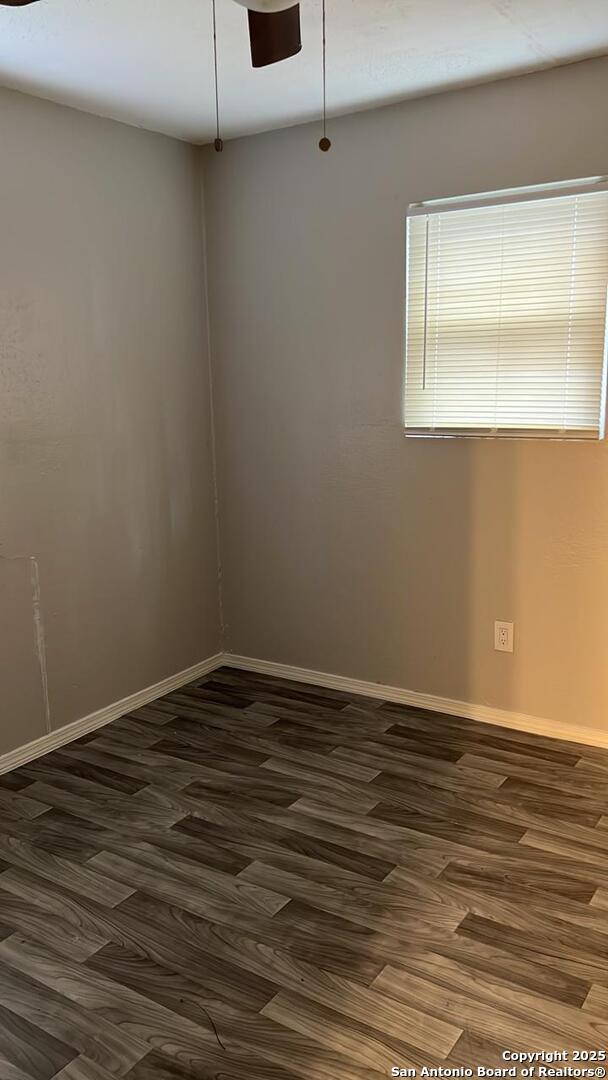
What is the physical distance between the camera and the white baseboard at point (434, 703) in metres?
3.15

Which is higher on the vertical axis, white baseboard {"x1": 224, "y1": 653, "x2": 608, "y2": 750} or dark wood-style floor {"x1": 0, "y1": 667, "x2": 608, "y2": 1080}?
white baseboard {"x1": 224, "y1": 653, "x2": 608, "y2": 750}

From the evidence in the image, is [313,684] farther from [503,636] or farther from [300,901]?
[300,901]

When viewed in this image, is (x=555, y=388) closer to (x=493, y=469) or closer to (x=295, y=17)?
(x=493, y=469)

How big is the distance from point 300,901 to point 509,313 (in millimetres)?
2088

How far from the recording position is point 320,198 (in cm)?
337

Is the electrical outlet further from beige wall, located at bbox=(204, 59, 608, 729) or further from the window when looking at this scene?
the window

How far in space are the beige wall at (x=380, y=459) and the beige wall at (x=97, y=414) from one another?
Answer: 22 cm

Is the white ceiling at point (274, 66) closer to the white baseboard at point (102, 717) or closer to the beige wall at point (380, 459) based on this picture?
the beige wall at point (380, 459)

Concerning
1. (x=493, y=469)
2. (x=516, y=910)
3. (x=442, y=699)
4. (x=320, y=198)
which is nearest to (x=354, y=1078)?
(x=516, y=910)

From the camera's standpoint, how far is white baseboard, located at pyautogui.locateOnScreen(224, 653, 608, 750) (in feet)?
10.3

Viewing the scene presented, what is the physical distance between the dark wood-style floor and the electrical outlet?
326mm

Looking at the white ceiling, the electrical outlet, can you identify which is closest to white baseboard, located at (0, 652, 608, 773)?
the electrical outlet

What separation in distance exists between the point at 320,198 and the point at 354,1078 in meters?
2.99

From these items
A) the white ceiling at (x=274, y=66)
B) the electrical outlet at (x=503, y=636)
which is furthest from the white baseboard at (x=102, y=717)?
the white ceiling at (x=274, y=66)
